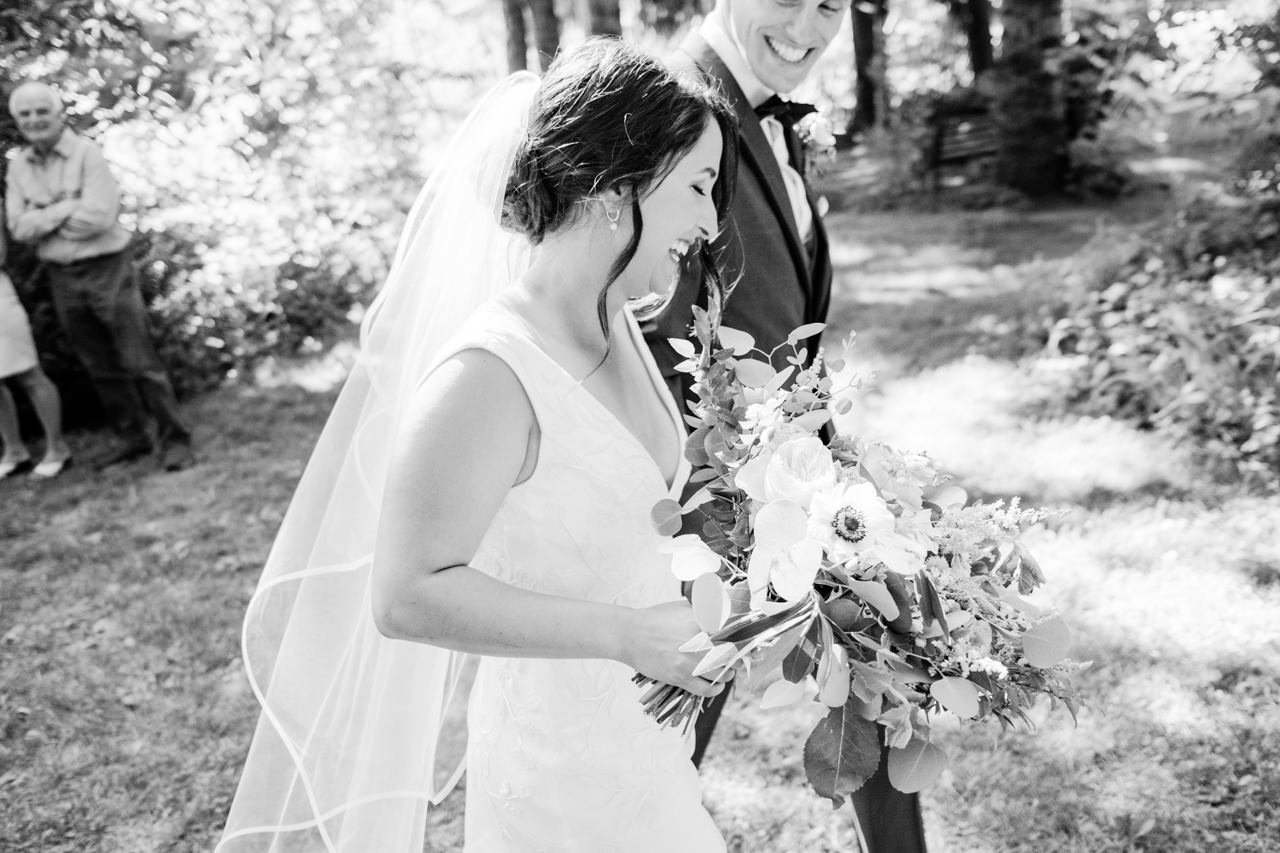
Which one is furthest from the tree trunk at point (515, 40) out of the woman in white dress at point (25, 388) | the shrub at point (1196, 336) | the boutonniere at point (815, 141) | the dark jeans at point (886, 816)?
the dark jeans at point (886, 816)

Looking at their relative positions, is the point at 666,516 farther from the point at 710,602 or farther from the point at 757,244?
the point at 757,244

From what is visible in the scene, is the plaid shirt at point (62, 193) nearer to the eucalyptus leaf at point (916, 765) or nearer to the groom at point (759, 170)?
the groom at point (759, 170)

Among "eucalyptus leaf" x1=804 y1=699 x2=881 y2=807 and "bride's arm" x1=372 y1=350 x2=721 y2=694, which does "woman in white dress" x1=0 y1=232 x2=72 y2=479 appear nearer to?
"bride's arm" x1=372 y1=350 x2=721 y2=694

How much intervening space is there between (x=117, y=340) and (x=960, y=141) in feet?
32.5

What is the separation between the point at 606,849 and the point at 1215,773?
7.31ft

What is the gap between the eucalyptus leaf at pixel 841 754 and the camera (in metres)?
1.35

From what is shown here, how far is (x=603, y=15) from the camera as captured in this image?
740cm

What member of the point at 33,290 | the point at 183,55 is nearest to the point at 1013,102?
the point at 183,55

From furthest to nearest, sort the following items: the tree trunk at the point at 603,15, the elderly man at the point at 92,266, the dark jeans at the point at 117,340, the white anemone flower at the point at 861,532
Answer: the tree trunk at the point at 603,15
the dark jeans at the point at 117,340
the elderly man at the point at 92,266
the white anemone flower at the point at 861,532

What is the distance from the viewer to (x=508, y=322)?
1604 mm

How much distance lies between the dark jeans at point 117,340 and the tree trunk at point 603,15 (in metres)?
3.45

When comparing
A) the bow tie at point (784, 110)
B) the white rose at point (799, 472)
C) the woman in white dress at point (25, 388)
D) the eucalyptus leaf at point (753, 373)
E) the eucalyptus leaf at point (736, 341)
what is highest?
the bow tie at point (784, 110)

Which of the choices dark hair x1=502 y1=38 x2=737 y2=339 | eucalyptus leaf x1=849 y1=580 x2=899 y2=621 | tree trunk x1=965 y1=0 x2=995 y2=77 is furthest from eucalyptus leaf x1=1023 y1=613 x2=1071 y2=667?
tree trunk x1=965 y1=0 x2=995 y2=77

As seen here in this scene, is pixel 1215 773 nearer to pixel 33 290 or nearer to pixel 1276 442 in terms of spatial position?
pixel 1276 442
